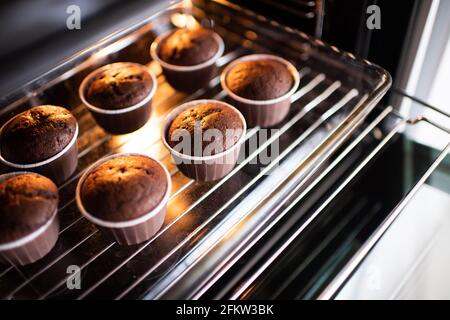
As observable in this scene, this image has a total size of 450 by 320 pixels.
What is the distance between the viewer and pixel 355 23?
4.64 ft

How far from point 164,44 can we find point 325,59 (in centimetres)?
56

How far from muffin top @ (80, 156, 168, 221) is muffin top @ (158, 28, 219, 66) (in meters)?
0.47

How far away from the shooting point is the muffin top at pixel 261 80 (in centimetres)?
144

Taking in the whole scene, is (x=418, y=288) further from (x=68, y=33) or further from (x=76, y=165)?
(x=68, y=33)

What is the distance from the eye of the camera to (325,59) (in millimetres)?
1578

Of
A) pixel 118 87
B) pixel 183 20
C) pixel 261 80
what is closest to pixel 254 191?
pixel 261 80

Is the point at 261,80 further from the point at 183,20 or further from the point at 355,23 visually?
the point at 183,20

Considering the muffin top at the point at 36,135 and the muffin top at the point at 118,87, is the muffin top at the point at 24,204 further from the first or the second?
the muffin top at the point at 118,87

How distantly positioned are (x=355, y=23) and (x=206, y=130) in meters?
0.58

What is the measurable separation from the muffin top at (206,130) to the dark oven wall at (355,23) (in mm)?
458

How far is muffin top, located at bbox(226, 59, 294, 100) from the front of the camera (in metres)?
1.44

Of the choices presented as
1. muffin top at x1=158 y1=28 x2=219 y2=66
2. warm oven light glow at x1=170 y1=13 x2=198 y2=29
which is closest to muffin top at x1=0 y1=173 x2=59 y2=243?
muffin top at x1=158 y1=28 x2=219 y2=66

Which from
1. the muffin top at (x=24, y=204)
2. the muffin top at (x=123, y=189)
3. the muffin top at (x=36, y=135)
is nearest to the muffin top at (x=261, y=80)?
the muffin top at (x=123, y=189)
